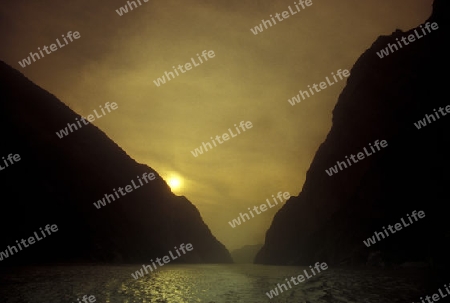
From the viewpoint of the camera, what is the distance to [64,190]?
61.1 meters

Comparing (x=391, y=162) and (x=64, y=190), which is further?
(x=391, y=162)

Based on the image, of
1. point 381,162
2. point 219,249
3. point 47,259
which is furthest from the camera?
point 219,249

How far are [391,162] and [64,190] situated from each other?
69.4 metres

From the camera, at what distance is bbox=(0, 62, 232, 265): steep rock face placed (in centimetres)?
4756

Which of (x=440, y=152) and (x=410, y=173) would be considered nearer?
(x=440, y=152)

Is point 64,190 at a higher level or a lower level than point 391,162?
higher

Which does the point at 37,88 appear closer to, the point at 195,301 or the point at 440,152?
the point at 195,301

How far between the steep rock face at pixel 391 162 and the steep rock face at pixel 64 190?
52346mm

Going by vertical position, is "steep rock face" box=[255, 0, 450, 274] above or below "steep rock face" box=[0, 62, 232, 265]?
below

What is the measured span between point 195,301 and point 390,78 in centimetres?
6836

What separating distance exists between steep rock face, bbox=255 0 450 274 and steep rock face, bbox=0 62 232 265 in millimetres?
52346

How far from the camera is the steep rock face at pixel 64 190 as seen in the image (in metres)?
47.6

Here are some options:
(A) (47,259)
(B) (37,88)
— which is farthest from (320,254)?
(B) (37,88)

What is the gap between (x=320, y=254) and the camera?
81750 mm
